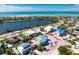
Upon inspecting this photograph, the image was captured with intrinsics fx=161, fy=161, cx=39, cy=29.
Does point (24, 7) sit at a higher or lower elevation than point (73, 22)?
higher

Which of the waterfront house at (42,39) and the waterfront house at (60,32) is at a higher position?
the waterfront house at (60,32)

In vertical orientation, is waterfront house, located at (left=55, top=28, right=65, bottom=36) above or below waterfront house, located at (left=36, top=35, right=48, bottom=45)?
above

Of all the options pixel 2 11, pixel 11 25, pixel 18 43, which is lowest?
pixel 18 43

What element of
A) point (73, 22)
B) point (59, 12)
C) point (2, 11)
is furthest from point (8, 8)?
point (73, 22)

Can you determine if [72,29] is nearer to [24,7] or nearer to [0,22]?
[24,7]
